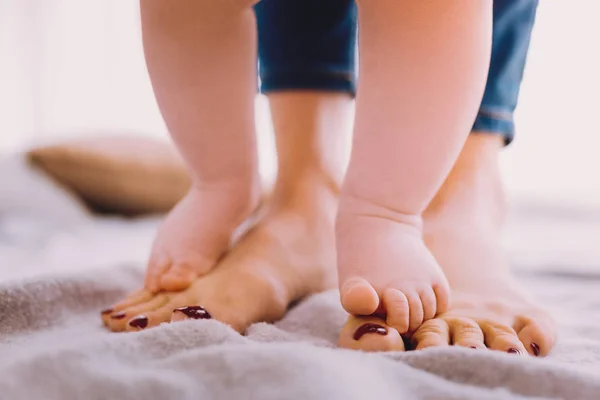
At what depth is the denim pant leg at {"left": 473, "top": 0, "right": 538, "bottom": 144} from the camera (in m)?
0.74

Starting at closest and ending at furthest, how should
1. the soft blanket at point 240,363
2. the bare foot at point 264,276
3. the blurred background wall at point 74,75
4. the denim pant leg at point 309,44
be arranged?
the soft blanket at point 240,363
the bare foot at point 264,276
the denim pant leg at point 309,44
the blurred background wall at point 74,75

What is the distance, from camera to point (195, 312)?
0.56 metres

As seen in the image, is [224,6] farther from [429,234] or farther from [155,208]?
[155,208]

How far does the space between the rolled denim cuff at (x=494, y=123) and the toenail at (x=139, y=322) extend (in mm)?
445

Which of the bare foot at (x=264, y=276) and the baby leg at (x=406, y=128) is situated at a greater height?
the baby leg at (x=406, y=128)

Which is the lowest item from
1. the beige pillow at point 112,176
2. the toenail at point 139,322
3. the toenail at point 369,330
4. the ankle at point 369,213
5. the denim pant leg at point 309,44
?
the beige pillow at point 112,176

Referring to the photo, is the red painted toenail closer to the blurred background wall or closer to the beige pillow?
the beige pillow

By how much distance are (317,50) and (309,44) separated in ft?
0.04

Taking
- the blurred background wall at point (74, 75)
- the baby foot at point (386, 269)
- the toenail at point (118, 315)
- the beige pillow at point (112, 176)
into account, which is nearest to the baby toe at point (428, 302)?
the baby foot at point (386, 269)

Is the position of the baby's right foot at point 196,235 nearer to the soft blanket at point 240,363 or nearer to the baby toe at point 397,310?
the soft blanket at point 240,363

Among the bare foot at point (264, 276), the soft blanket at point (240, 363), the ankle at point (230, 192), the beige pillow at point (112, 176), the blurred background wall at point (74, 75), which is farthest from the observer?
the blurred background wall at point (74, 75)

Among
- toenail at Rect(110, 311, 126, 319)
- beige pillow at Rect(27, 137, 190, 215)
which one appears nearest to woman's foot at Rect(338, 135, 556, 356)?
toenail at Rect(110, 311, 126, 319)

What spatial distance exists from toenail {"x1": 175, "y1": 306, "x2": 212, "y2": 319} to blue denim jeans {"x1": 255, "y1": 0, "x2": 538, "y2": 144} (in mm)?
360

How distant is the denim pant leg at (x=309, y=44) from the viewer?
2.66 ft
